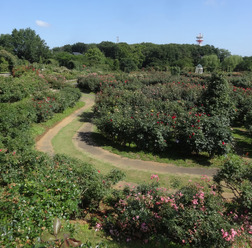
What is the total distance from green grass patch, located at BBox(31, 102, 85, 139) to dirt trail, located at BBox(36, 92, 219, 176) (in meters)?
0.29

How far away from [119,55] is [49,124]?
6954 cm

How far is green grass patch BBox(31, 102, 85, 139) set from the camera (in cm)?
1150

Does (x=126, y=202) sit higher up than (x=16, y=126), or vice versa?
(x=16, y=126)

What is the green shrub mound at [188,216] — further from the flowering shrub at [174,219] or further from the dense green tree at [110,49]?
the dense green tree at [110,49]

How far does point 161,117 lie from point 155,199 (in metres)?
5.44

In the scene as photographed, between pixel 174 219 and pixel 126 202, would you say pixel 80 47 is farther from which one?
pixel 174 219

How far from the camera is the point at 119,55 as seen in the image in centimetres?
7825

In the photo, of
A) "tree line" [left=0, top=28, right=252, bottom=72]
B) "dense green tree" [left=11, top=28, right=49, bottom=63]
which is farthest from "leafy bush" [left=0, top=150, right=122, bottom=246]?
"dense green tree" [left=11, top=28, right=49, bottom=63]

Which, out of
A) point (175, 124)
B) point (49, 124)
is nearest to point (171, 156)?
point (175, 124)

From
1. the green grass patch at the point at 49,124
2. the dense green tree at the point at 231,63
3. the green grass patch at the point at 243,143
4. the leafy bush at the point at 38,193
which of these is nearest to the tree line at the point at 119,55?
the dense green tree at the point at 231,63

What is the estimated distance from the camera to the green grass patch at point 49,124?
11.5 m

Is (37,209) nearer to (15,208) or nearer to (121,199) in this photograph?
(15,208)

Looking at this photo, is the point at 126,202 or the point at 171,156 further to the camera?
the point at 171,156

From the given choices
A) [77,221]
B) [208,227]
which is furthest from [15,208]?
[208,227]
